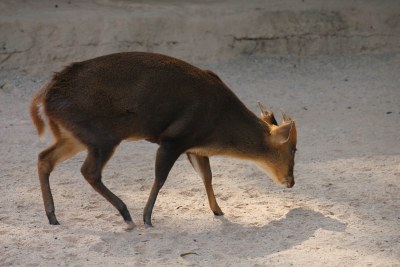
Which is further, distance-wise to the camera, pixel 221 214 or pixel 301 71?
pixel 301 71

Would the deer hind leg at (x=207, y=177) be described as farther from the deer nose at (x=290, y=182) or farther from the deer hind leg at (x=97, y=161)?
the deer hind leg at (x=97, y=161)

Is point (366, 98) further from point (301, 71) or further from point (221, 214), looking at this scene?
point (221, 214)

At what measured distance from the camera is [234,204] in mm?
6590

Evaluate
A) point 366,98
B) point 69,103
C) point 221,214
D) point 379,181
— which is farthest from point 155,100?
point 366,98

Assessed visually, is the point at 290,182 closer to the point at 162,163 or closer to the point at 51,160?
the point at 162,163

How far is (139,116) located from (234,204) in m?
1.23

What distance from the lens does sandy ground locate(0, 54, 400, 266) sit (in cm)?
546

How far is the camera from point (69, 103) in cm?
574

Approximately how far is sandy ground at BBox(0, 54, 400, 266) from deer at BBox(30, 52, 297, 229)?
33 cm

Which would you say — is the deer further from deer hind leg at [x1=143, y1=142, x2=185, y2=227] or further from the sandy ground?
the sandy ground

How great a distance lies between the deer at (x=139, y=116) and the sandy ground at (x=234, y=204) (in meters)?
0.33

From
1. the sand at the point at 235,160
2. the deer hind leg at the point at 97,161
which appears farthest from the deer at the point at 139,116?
the sand at the point at 235,160

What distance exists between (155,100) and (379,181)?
7.22 ft

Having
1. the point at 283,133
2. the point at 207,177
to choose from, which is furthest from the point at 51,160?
the point at 283,133
